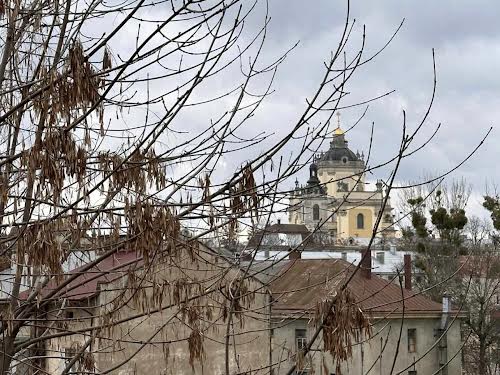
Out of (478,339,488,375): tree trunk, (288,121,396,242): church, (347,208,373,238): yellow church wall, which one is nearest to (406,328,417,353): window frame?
(288,121,396,242): church

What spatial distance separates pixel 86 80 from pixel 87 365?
159cm

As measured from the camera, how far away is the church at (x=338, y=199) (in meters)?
4.27

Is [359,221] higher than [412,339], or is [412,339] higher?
[359,221]

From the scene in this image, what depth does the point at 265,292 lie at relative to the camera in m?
4.49

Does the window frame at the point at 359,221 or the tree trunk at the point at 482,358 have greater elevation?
the window frame at the point at 359,221

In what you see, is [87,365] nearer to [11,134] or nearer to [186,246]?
[186,246]

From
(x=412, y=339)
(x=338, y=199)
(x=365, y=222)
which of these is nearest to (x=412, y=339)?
(x=412, y=339)

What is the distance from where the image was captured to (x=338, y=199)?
496 cm

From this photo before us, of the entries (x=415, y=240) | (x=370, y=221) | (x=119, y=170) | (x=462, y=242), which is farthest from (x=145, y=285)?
(x=370, y=221)

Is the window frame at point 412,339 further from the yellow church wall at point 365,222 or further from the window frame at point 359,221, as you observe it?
the window frame at point 359,221

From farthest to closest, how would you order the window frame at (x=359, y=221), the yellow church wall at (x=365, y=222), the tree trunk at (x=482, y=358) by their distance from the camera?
1. the window frame at (x=359, y=221)
2. the yellow church wall at (x=365, y=222)
3. the tree trunk at (x=482, y=358)

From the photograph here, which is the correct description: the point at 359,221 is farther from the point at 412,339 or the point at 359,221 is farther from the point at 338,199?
the point at 338,199

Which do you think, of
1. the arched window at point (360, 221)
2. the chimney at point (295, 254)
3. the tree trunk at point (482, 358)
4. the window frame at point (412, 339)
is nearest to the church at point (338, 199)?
the arched window at point (360, 221)

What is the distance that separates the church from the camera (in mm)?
4270
